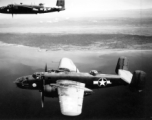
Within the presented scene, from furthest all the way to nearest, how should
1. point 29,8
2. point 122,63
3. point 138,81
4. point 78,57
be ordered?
point 78,57
point 122,63
point 29,8
point 138,81

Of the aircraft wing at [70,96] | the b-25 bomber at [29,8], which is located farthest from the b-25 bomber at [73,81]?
the b-25 bomber at [29,8]

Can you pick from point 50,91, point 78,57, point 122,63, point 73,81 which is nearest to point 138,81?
point 122,63

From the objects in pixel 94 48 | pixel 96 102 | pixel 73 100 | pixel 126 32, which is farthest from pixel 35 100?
pixel 126 32

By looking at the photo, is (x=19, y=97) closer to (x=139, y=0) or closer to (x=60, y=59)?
(x=60, y=59)

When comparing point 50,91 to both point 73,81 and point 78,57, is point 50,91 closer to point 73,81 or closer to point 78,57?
point 73,81

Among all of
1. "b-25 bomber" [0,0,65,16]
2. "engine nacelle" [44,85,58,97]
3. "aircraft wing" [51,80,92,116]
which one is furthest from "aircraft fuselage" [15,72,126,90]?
"b-25 bomber" [0,0,65,16]

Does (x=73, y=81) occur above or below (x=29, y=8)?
below

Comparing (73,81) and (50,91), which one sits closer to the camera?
(50,91)

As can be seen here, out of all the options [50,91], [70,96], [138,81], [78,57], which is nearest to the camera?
[70,96]
